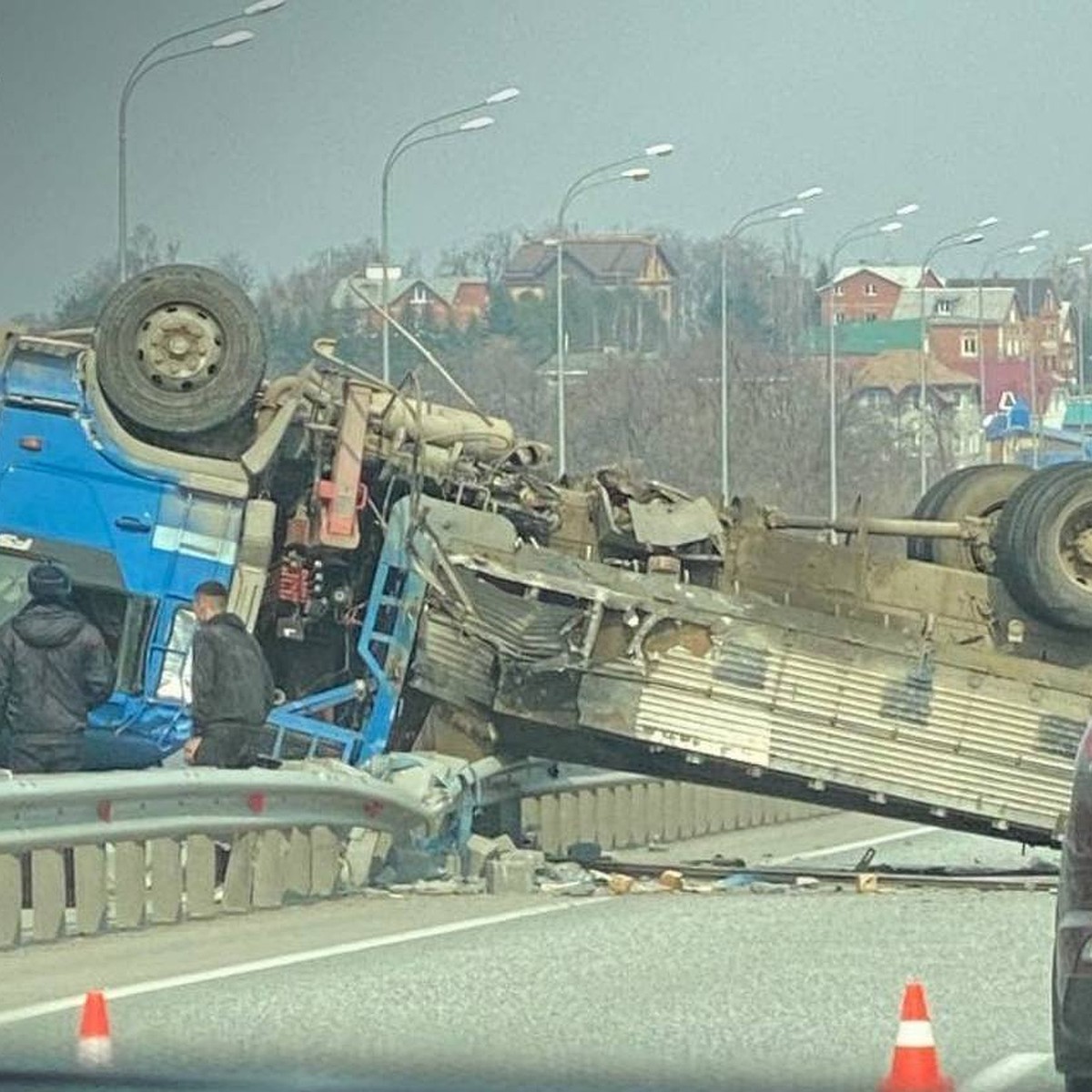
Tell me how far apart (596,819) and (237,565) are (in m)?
3.84

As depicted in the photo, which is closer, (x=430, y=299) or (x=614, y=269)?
(x=430, y=299)

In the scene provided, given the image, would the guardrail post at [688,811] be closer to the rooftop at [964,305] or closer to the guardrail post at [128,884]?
the guardrail post at [128,884]

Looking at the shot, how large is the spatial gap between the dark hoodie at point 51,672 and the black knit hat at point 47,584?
2.4 inches

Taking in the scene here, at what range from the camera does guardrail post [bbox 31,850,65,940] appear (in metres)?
13.1

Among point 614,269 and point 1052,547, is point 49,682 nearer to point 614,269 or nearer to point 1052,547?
point 1052,547

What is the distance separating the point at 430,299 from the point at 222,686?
3599 cm

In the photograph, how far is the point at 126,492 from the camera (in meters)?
16.8

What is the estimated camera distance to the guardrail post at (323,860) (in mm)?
15062

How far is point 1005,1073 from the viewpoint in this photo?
9156 mm

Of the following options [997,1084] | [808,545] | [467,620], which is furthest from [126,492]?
[997,1084]

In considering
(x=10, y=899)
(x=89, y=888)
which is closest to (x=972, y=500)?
A: (x=89, y=888)

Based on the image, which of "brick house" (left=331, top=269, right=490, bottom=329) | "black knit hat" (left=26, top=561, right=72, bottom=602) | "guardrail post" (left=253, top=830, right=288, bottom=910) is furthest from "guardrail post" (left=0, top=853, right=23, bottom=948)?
"brick house" (left=331, top=269, right=490, bottom=329)

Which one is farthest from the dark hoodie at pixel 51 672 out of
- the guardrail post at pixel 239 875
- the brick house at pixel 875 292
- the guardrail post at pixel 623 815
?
the brick house at pixel 875 292

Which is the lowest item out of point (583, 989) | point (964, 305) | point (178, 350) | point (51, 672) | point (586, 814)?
point (586, 814)
